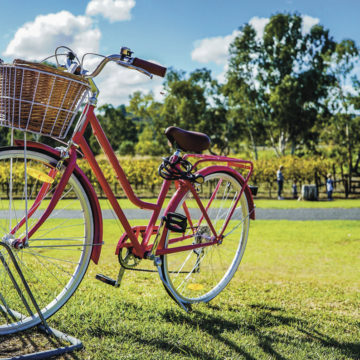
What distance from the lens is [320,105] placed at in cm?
3638

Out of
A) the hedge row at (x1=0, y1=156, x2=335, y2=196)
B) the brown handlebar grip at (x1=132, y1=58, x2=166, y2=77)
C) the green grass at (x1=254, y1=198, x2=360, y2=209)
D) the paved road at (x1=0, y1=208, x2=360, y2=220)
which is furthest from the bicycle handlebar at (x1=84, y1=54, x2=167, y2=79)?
the hedge row at (x1=0, y1=156, x2=335, y2=196)

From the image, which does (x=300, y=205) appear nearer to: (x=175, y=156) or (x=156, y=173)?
(x=156, y=173)

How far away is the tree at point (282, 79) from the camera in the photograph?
35438mm

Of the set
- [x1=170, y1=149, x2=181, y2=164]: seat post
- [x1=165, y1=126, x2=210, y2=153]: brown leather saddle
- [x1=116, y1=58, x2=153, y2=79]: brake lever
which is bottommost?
[x1=170, y1=149, x2=181, y2=164]: seat post

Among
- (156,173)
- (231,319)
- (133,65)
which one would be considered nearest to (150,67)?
(133,65)

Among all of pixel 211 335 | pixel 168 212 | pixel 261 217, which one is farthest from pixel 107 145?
pixel 261 217

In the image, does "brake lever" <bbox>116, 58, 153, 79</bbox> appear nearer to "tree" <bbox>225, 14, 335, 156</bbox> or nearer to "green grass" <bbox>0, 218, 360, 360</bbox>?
"green grass" <bbox>0, 218, 360, 360</bbox>

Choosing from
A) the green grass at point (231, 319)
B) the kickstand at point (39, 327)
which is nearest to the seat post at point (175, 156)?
the green grass at point (231, 319)

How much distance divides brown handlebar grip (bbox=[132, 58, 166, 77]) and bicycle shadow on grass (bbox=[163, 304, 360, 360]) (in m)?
1.80

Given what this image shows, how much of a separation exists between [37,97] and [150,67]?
785mm

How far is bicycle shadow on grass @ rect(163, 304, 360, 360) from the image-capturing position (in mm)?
3043

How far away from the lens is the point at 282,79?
1439 inches

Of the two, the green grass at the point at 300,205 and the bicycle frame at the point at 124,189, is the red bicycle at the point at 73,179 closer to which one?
the bicycle frame at the point at 124,189

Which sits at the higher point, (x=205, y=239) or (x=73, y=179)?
(x=73, y=179)
